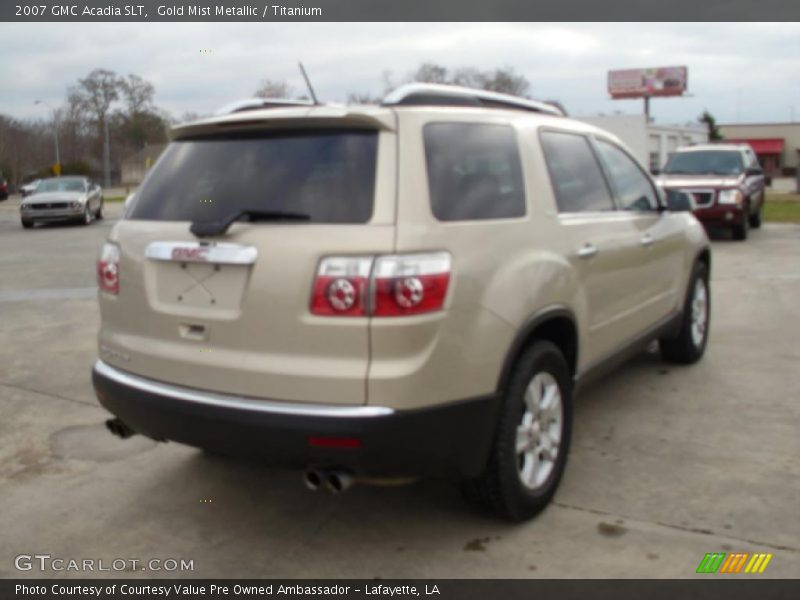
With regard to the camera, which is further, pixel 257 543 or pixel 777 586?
pixel 257 543

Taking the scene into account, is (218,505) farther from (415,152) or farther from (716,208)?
(716,208)

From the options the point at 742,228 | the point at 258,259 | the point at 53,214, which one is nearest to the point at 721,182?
the point at 742,228

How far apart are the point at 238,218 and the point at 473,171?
0.99 m

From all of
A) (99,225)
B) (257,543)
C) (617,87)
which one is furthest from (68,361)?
(617,87)

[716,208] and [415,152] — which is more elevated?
[415,152]

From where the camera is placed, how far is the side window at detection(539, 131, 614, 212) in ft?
13.0

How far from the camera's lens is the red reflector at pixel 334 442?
2.87m

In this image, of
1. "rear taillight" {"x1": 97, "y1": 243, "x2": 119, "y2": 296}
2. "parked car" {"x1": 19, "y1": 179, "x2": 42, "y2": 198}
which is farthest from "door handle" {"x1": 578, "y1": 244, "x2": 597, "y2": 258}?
"parked car" {"x1": 19, "y1": 179, "x2": 42, "y2": 198}

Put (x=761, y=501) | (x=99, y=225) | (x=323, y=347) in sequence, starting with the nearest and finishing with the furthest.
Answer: (x=323, y=347) → (x=761, y=501) → (x=99, y=225)

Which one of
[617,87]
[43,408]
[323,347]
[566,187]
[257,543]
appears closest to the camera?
[323,347]

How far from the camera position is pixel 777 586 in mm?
3043

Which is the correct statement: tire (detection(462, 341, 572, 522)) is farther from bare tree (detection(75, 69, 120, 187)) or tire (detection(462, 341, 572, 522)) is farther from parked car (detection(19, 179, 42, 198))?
bare tree (detection(75, 69, 120, 187))

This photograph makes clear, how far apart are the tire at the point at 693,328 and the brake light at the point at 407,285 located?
3416 millimetres

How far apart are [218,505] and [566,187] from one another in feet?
7.56
